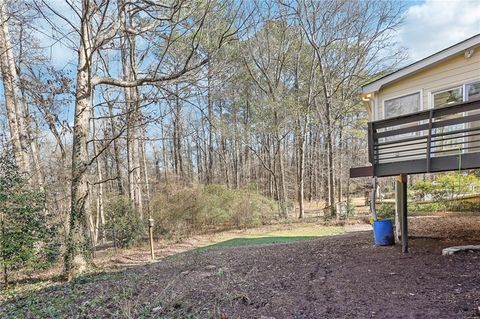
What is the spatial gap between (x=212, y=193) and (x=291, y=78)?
856 centimetres

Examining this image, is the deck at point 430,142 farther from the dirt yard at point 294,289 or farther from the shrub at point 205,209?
the shrub at point 205,209

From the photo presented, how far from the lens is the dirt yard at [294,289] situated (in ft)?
10.9

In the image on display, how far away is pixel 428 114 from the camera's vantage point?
506 cm

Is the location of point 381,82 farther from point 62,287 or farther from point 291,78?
point 291,78

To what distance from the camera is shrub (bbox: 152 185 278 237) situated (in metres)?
12.6

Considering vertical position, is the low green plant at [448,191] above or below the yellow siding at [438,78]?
below

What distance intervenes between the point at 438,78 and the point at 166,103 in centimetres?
665

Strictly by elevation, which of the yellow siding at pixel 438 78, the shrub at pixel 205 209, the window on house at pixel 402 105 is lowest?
the shrub at pixel 205 209

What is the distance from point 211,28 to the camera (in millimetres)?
7570

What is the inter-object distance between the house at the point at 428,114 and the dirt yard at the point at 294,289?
1149 mm

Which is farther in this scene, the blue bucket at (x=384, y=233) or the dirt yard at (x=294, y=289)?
the blue bucket at (x=384, y=233)

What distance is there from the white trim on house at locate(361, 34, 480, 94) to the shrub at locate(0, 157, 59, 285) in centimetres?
791

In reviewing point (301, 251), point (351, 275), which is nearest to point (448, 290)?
point (351, 275)

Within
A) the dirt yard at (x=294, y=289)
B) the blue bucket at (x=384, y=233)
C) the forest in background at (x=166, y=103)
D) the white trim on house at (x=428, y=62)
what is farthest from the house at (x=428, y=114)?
the forest in background at (x=166, y=103)
